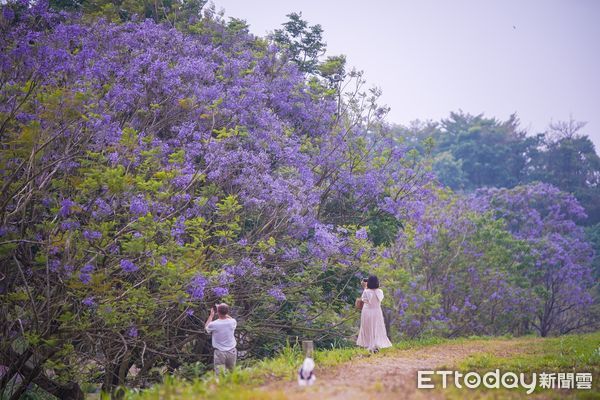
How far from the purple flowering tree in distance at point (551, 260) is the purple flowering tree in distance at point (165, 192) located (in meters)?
10.7

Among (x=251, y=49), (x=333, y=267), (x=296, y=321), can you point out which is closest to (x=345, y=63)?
(x=251, y=49)

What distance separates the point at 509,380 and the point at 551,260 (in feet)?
61.0

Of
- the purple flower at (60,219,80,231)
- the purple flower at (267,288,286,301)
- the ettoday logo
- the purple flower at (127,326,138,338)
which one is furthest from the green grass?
the purple flower at (60,219,80,231)

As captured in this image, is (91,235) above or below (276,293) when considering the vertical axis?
above

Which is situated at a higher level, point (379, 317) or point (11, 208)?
point (11, 208)

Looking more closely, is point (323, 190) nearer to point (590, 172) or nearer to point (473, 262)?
point (473, 262)

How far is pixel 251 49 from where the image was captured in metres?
18.8

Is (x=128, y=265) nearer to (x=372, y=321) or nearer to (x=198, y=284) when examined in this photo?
(x=198, y=284)

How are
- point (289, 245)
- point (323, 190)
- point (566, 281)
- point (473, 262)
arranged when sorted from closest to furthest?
point (289, 245), point (323, 190), point (473, 262), point (566, 281)

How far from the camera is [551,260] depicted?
2650 centimetres

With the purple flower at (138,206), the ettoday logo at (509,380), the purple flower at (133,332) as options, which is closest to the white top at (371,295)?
the ettoday logo at (509,380)

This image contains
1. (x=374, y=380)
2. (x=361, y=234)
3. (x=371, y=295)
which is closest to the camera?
(x=374, y=380)

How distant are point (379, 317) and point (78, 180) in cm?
617

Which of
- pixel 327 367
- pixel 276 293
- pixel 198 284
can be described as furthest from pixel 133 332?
pixel 327 367
